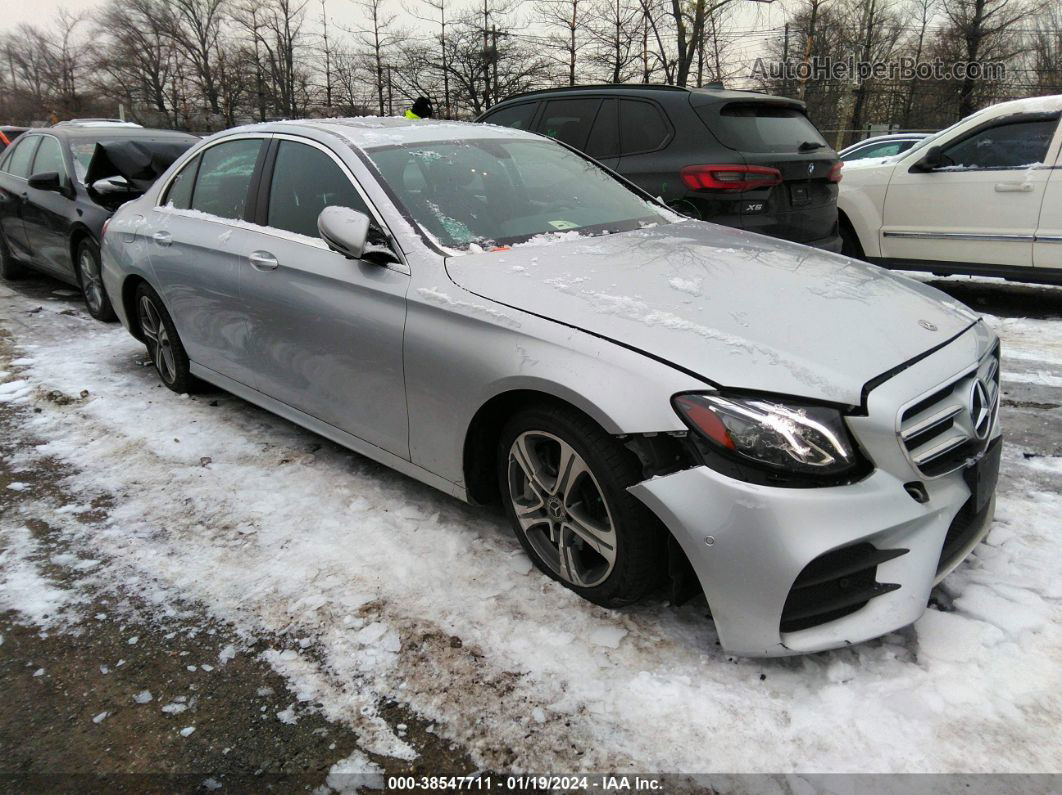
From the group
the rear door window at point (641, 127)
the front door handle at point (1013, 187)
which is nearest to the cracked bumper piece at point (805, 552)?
the rear door window at point (641, 127)

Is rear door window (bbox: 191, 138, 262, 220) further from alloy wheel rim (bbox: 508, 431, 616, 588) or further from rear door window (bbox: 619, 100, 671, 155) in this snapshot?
rear door window (bbox: 619, 100, 671, 155)

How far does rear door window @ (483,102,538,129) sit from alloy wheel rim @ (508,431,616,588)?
15.2ft

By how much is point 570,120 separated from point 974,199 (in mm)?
3505

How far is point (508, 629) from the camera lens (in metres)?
2.51

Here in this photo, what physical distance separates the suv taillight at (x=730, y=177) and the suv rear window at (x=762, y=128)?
0.70 feet

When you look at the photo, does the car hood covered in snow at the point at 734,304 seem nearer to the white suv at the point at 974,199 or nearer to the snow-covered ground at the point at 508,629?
the snow-covered ground at the point at 508,629

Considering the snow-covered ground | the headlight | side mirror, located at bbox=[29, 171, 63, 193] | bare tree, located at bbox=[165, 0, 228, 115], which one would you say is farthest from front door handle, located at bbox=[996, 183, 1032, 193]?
bare tree, located at bbox=[165, 0, 228, 115]

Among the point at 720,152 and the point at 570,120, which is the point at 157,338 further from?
the point at 720,152

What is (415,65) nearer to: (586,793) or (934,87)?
(934,87)

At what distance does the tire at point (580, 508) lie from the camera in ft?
7.55

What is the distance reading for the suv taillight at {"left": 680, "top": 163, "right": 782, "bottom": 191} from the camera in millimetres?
5191

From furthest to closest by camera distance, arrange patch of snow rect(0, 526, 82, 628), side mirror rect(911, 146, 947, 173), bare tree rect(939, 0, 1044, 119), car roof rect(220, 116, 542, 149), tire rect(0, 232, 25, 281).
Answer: bare tree rect(939, 0, 1044, 119)
tire rect(0, 232, 25, 281)
side mirror rect(911, 146, 947, 173)
car roof rect(220, 116, 542, 149)
patch of snow rect(0, 526, 82, 628)

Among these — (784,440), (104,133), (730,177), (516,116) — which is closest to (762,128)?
(730,177)

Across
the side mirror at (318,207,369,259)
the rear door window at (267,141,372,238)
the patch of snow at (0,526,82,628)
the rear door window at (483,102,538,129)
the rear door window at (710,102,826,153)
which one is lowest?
the patch of snow at (0,526,82,628)
